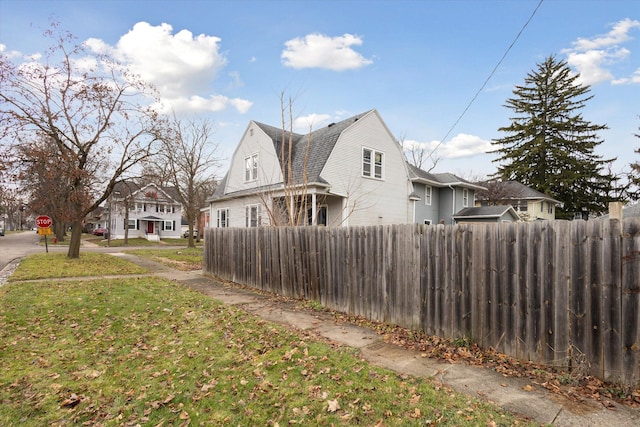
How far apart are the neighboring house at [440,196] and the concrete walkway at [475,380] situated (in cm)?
2045

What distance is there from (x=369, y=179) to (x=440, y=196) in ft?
39.8

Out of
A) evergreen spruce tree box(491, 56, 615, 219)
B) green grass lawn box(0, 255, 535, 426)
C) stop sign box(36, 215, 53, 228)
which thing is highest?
evergreen spruce tree box(491, 56, 615, 219)

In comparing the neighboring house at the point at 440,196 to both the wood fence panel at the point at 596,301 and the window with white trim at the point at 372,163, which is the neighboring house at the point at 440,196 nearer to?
the window with white trim at the point at 372,163

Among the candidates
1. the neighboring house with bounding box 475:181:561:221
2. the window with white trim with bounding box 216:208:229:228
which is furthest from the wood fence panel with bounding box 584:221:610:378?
the neighboring house with bounding box 475:181:561:221

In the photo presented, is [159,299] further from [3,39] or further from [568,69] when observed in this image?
[568,69]

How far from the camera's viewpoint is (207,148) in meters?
27.6

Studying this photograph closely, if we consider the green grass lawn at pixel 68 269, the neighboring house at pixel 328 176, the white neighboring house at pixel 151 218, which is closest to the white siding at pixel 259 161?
the neighboring house at pixel 328 176

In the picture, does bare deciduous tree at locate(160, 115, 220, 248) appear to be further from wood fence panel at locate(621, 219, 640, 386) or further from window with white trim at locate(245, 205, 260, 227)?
wood fence panel at locate(621, 219, 640, 386)

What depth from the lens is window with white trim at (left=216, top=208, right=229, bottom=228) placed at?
20.9m

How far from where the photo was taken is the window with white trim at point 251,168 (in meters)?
18.8

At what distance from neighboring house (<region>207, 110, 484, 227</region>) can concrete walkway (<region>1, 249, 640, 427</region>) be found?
26.9 feet

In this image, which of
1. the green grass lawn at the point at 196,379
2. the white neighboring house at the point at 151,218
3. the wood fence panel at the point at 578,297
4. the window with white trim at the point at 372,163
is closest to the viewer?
the green grass lawn at the point at 196,379

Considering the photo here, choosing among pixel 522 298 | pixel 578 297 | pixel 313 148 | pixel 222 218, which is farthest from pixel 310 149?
pixel 578 297

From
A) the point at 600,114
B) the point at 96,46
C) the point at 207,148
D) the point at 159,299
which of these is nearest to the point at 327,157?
the point at 159,299
